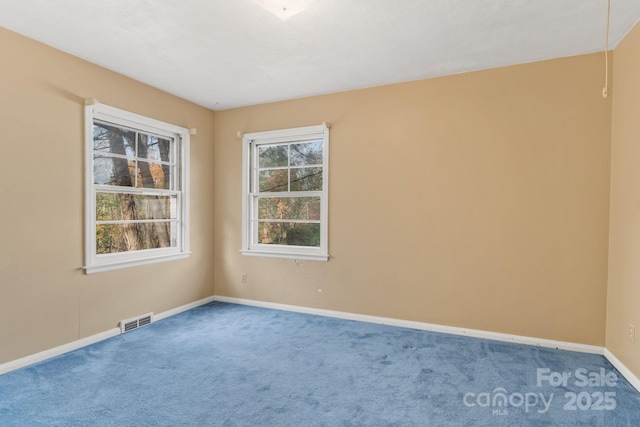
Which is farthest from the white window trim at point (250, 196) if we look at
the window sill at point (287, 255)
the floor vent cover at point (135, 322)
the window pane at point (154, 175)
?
the floor vent cover at point (135, 322)

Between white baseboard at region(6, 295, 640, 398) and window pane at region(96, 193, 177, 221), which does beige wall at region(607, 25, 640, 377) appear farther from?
window pane at region(96, 193, 177, 221)

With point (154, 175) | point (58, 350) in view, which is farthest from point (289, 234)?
point (58, 350)

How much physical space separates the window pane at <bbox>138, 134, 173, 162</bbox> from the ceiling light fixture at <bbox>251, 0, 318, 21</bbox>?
7.37ft

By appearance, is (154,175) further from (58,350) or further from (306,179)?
(58,350)

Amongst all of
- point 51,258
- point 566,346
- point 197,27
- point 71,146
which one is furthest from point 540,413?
point 71,146

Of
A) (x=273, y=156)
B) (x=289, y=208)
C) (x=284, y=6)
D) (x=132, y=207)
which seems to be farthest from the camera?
(x=273, y=156)

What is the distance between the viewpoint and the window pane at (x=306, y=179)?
13.8ft

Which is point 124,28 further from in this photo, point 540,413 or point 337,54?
point 540,413

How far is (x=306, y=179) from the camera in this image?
4.27 m

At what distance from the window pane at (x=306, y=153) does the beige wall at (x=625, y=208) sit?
2.79m

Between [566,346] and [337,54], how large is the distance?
10.8ft

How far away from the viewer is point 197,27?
8.57 ft

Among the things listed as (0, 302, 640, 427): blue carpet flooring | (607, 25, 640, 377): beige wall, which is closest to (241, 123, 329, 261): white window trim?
(0, 302, 640, 427): blue carpet flooring

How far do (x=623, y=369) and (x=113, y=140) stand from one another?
16.0ft
